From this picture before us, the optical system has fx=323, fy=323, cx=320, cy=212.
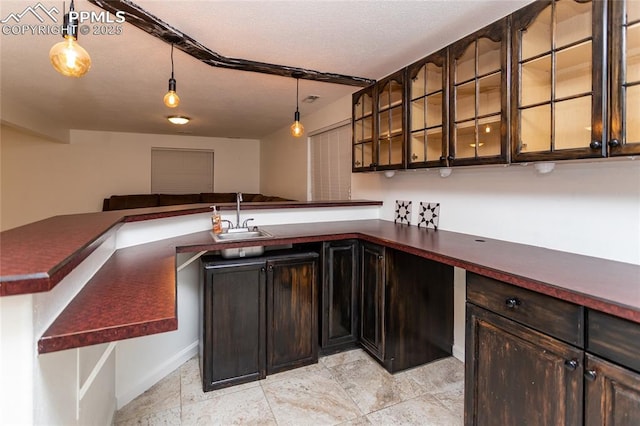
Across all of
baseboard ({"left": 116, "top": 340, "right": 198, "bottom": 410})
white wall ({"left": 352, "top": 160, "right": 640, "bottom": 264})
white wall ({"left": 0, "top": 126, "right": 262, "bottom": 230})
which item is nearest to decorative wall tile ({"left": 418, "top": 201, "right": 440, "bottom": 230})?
white wall ({"left": 352, "top": 160, "right": 640, "bottom": 264})

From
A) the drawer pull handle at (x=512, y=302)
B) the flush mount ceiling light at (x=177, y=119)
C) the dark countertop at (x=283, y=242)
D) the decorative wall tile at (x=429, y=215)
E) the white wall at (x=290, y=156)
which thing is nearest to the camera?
the dark countertop at (x=283, y=242)

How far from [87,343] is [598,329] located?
1.58 meters

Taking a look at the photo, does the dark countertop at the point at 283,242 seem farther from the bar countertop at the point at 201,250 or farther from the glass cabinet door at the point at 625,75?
the glass cabinet door at the point at 625,75

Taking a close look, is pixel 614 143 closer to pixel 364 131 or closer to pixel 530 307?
pixel 530 307

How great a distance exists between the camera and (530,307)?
4.21 ft

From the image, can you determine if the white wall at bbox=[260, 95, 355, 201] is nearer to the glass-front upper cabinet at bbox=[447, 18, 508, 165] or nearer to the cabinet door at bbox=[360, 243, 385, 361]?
the glass-front upper cabinet at bbox=[447, 18, 508, 165]

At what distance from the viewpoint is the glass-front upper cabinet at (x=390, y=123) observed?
248cm

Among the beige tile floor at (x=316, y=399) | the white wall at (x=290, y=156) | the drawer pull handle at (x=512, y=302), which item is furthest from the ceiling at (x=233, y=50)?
the beige tile floor at (x=316, y=399)

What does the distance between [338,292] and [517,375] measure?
1.33 meters

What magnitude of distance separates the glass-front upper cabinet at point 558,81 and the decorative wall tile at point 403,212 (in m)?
1.28

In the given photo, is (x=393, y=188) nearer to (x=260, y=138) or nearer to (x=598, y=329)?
(x=598, y=329)

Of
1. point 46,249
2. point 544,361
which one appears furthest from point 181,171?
point 544,361

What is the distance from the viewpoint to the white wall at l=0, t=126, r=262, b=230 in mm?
5417

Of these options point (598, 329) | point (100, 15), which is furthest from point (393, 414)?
point (100, 15)
